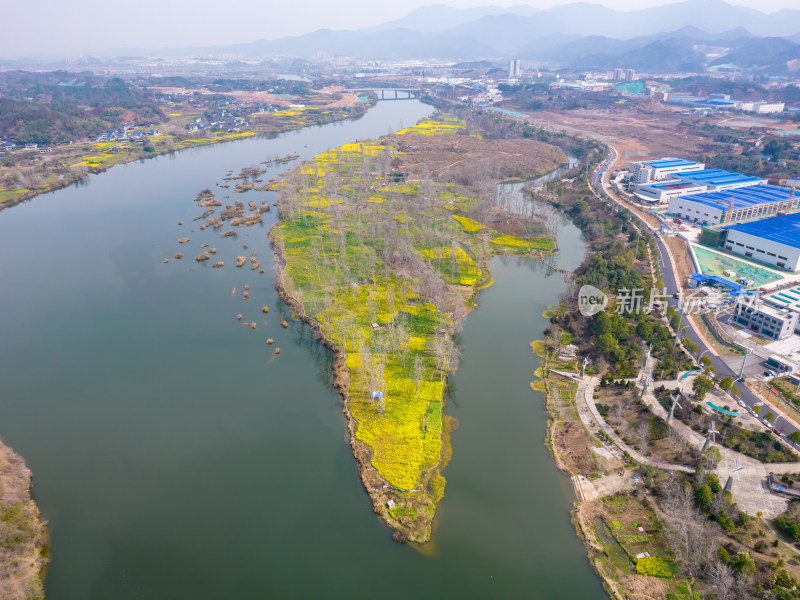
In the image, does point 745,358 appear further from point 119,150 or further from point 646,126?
point 119,150

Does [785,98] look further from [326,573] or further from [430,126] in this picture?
[326,573]

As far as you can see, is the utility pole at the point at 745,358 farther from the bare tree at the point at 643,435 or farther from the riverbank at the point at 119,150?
the riverbank at the point at 119,150

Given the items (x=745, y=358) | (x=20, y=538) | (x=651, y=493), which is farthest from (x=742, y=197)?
(x=20, y=538)

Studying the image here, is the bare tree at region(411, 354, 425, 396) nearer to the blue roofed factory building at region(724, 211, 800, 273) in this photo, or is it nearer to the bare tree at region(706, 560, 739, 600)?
the bare tree at region(706, 560, 739, 600)

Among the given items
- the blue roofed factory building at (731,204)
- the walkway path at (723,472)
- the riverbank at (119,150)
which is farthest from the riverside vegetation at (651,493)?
the riverbank at (119,150)

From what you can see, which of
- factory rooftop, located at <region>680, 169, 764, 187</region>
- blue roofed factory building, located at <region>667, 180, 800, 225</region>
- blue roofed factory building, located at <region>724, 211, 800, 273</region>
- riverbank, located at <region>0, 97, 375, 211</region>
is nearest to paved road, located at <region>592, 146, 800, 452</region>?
blue roofed factory building, located at <region>667, 180, 800, 225</region>

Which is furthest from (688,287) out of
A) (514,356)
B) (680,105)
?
(680,105)
